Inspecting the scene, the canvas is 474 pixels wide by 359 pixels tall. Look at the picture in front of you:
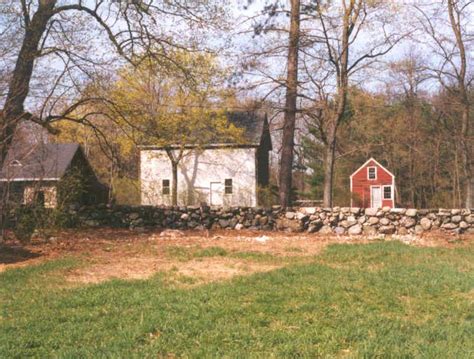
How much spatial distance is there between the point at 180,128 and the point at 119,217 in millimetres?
10596

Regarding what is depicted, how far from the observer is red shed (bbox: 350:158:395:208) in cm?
3241

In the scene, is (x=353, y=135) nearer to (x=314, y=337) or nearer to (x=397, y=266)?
(x=397, y=266)

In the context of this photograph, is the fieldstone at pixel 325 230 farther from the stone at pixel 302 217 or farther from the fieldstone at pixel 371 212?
the fieldstone at pixel 371 212

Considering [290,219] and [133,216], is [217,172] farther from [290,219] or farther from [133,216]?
[290,219]

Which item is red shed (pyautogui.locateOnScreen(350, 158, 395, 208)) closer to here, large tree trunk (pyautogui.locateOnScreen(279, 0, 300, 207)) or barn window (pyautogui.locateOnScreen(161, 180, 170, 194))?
barn window (pyautogui.locateOnScreen(161, 180, 170, 194))

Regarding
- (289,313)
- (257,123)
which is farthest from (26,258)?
(257,123)

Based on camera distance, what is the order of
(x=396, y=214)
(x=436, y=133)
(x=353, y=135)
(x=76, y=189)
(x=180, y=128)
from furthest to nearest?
(x=353, y=135) → (x=436, y=133) → (x=180, y=128) → (x=396, y=214) → (x=76, y=189)

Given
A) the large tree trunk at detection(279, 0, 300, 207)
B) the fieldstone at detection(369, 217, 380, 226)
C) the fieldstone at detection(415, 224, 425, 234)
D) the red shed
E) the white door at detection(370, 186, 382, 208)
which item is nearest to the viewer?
the fieldstone at detection(415, 224, 425, 234)

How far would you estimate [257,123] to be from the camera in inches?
1174

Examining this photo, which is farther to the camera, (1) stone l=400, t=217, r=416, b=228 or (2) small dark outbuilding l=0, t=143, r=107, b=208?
(1) stone l=400, t=217, r=416, b=228

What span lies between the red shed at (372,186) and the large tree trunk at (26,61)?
2300cm

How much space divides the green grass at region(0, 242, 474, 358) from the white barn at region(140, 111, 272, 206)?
2160cm

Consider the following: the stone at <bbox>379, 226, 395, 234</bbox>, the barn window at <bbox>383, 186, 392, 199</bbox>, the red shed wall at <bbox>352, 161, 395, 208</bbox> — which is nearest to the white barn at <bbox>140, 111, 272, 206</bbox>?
the red shed wall at <bbox>352, 161, 395, 208</bbox>

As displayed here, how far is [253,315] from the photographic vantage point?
5047 millimetres
